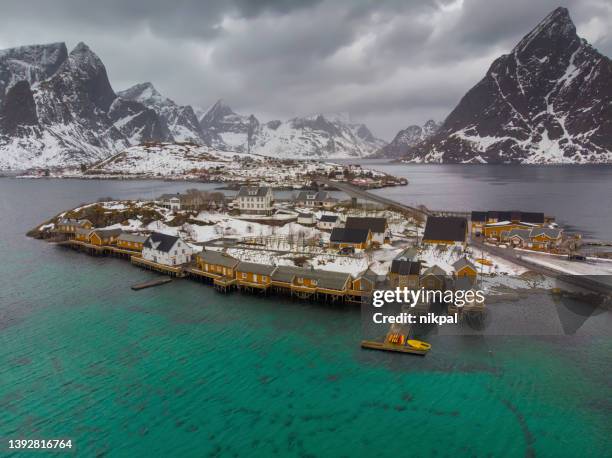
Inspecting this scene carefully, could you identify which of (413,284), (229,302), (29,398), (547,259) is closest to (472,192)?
(547,259)

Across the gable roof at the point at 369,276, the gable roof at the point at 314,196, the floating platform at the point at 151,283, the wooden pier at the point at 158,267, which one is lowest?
the floating platform at the point at 151,283

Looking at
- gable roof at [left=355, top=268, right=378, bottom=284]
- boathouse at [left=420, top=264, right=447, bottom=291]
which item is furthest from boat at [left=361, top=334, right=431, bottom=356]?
boathouse at [left=420, top=264, right=447, bottom=291]

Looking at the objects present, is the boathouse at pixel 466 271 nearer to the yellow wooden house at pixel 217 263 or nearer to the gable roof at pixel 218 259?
the yellow wooden house at pixel 217 263

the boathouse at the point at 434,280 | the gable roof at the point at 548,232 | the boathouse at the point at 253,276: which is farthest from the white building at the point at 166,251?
the gable roof at the point at 548,232

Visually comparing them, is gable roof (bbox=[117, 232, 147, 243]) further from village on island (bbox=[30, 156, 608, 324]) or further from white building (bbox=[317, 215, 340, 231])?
white building (bbox=[317, 215, 340, 231])

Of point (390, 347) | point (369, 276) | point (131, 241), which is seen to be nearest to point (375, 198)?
point (131, 241)
